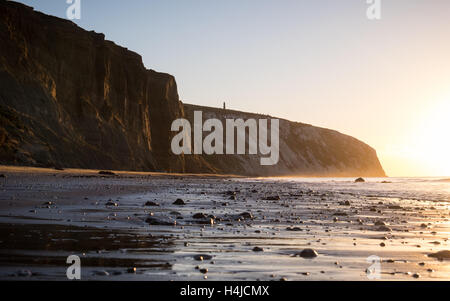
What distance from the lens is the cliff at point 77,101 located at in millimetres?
51375

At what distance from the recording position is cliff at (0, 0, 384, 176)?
169ft

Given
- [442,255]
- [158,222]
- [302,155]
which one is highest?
[302,155]

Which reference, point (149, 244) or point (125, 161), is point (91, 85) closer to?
point (125, 161)

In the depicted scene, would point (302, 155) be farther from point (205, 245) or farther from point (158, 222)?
point (205, 245)

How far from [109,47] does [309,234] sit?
71.8 meters

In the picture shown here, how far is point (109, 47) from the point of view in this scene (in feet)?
256

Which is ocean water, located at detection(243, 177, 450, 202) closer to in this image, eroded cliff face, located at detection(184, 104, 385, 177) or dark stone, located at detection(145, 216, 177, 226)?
dark stone, located at detection(145, 216, 177, 226)

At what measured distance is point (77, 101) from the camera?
65625mm

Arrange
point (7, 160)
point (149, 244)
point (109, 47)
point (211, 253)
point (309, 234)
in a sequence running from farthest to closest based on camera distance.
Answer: point (109, 47) < point (7, 160) < point (309, 234) < point (149, 244) < point (211, 253)

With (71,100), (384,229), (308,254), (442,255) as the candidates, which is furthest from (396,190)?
(71,100)
